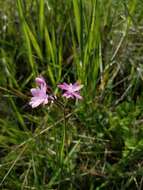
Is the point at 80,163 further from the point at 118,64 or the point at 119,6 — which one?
the point at 119,6

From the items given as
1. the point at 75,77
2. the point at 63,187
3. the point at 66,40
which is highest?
the point at 66,40

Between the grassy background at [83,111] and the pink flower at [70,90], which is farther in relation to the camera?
the grassy background at [83,111]

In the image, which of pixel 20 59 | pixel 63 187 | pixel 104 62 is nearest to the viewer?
pixel 63 187

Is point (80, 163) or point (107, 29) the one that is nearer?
point (80, 163)

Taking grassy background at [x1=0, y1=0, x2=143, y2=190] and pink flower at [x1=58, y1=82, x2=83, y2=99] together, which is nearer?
pink flower at [x1=58, y1=82, x2=83, y2=99]

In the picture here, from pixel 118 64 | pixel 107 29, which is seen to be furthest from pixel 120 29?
pixel 118 64

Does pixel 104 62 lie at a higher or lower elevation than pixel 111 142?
higher

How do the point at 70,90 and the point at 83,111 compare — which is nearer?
the point at 70,90

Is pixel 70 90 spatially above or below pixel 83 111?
above
